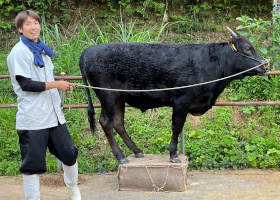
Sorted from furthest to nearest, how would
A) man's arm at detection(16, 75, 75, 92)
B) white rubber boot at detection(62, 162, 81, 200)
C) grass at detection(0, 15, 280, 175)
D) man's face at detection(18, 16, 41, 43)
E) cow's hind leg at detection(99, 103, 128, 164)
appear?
grass at detection(0, 15, 280, 175)
cow's hind leg at detection(99, 103, 128, 164)
white rubber boot at detection(62, 162, 81, 200)
man's face at detection(18, 16, 41, 43)
man's arm at detection(16, 75, 75, 92)

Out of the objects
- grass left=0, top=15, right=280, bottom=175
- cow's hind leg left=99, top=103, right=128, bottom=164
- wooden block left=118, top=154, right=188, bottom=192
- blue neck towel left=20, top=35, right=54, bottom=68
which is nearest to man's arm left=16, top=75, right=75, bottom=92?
blue neck towel left=20, top=35, right=54, bottom=68

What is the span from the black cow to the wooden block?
18 cm

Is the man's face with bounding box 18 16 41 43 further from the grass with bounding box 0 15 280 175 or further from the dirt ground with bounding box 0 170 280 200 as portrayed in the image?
the grass with bounding box 0 15 280 175

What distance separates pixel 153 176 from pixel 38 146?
1586 millimetres

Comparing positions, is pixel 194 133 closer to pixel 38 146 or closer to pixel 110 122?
pixel 110 122

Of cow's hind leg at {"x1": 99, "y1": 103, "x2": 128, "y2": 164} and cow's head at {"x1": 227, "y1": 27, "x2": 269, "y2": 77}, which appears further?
cow's hind leg at {"x1": 99, "y1": 103, "x2": 128, "y2": 164}

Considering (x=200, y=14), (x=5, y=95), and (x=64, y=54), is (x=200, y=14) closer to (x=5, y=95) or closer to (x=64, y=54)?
(x=64, y=54)

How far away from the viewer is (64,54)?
7.96 m

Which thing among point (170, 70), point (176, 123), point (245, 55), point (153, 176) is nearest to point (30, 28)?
point (170, 70)

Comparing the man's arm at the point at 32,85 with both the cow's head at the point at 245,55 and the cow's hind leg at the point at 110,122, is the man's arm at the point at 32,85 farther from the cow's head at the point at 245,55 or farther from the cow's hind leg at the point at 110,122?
the cow's head at the point at 245,55

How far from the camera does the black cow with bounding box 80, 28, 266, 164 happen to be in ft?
16.5

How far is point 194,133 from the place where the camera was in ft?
21.6

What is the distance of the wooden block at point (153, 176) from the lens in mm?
5020

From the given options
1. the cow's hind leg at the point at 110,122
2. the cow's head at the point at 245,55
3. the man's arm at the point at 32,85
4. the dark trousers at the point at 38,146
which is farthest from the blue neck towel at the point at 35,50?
the cow's head at the point at 245,55
